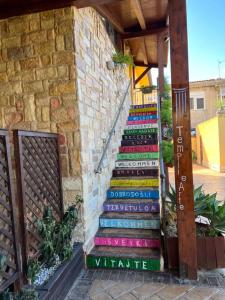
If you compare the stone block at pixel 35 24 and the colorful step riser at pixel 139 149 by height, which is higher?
the stone block at pixel 35 24

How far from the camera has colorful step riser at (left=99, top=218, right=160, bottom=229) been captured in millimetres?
3467

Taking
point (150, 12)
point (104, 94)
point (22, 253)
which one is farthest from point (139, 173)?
point (150, 12)

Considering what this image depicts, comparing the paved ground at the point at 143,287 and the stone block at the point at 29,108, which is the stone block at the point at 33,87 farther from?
the paved ground at the point at 143,287

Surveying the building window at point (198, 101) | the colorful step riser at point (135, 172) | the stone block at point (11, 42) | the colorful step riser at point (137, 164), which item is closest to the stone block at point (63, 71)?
the stone block at point (11, 42)

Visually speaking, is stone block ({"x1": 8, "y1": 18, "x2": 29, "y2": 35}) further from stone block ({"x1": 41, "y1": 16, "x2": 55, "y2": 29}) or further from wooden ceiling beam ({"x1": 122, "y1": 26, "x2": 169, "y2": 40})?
wooden ceiling beam ({"x1": 122, "y1": 26, "x2": 169, "y2": 40})

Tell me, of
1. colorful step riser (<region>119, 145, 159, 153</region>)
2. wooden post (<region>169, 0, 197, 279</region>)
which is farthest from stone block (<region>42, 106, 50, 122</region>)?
colorful step riser (<region>119, 145, 159, 153</region>)

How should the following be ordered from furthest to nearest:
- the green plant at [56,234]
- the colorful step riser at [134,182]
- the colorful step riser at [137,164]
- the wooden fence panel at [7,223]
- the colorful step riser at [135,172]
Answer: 1. the colorful step riser at [137,164]
2. the colorful step riser at [135,172]
3. the colorful step riser at [134,182]
4. the green plant at [56,234]
5. the wooden fence panel at [7,223]

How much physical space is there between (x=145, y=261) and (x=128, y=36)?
5.14m

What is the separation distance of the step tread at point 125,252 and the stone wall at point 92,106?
0.15m

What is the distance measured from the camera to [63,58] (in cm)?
301

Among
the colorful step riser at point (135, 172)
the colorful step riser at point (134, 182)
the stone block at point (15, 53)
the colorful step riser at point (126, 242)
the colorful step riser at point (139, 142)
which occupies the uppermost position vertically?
the stone block at point (15, 53)

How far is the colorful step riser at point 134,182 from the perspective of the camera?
4.11 metres

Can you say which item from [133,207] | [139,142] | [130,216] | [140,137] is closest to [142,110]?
[140,137]

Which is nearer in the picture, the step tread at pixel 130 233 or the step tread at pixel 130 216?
the step tread at pixel 130 233
